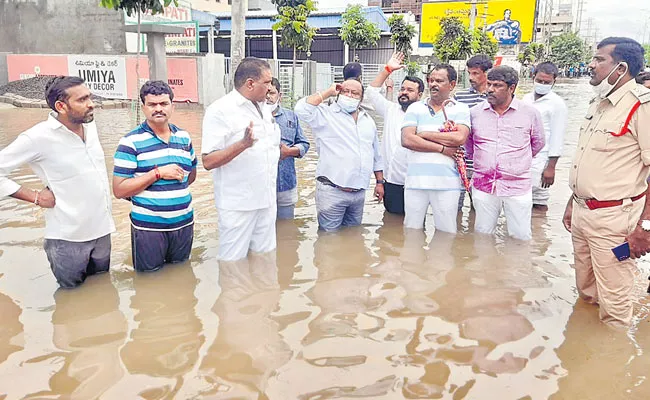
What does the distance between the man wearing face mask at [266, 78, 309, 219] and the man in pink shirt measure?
5.64 feet

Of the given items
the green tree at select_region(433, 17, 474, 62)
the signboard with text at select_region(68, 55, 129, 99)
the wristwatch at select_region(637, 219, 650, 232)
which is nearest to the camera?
the wristwatch at select_region(637, 219, 650, 232)

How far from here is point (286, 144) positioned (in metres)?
5.30

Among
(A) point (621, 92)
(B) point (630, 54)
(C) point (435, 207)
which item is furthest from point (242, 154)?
(B) point (630, 54)

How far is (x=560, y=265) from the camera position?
15.8 ft

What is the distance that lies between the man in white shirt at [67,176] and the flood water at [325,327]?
38 cm

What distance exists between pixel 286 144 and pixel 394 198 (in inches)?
58.4

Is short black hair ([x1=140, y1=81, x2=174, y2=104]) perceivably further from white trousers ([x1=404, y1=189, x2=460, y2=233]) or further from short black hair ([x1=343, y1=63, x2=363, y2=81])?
white trousers ([x1=404, y1=189, x2=460, y2=233])

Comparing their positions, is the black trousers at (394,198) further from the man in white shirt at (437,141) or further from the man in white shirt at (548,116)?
the man in white shirt at (548,116)

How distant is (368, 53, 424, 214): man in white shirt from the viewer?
5473 mm

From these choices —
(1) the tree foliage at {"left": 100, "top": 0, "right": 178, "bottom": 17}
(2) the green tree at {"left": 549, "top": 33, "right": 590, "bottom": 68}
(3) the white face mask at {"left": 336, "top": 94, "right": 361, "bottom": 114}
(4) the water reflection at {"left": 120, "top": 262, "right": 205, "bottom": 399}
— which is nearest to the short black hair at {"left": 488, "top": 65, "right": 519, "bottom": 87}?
(3) the white face mask at {"left": 336, "top": 94, "right": 361, "bottom": 114}

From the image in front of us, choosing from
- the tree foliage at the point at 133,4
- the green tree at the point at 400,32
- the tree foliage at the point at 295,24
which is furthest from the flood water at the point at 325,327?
the green tree at the point at 400,32

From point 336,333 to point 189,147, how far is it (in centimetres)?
184

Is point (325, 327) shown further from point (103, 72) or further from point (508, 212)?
point (103, 72)

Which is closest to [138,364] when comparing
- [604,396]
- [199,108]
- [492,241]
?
[604,396]
